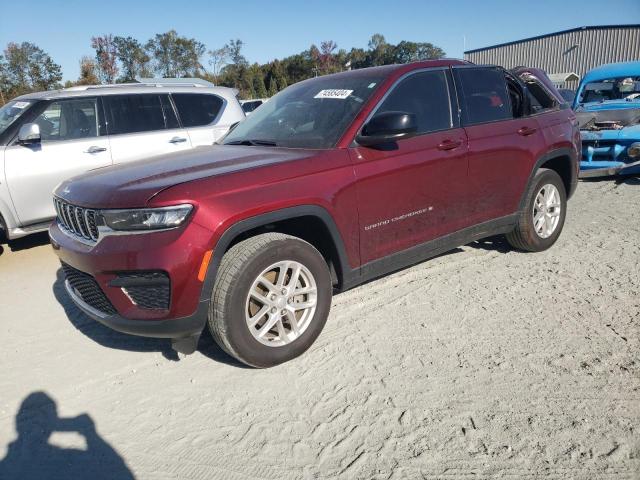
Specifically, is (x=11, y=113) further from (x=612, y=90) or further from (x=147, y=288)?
(x=612, y=90)

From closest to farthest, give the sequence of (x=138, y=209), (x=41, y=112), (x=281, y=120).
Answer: (x=138, y=209)
(x=281, y=120)
(x=41, y=112)

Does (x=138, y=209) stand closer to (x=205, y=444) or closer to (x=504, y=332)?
(x=205, y=444)

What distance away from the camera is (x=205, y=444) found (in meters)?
2.44

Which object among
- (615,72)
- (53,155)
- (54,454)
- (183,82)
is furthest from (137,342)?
(183,82)

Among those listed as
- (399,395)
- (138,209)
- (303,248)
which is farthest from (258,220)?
(399,395)

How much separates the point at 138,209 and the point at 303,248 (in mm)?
970

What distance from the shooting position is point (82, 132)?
228 inches

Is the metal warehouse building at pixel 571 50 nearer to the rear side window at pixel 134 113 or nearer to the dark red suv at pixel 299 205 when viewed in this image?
the rear side window at pixel 134 113

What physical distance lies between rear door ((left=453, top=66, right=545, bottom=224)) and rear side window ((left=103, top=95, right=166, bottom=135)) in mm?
3970

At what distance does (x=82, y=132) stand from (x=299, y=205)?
409 centimetres

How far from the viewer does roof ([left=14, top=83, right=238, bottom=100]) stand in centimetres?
576

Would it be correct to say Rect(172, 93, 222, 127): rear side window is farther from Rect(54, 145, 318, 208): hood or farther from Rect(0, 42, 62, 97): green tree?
Rect(0, 42, 62, 97): green tree

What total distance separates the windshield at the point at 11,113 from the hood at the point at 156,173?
2.81 meters

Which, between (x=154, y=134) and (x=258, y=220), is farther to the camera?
(x=154, y=134)
